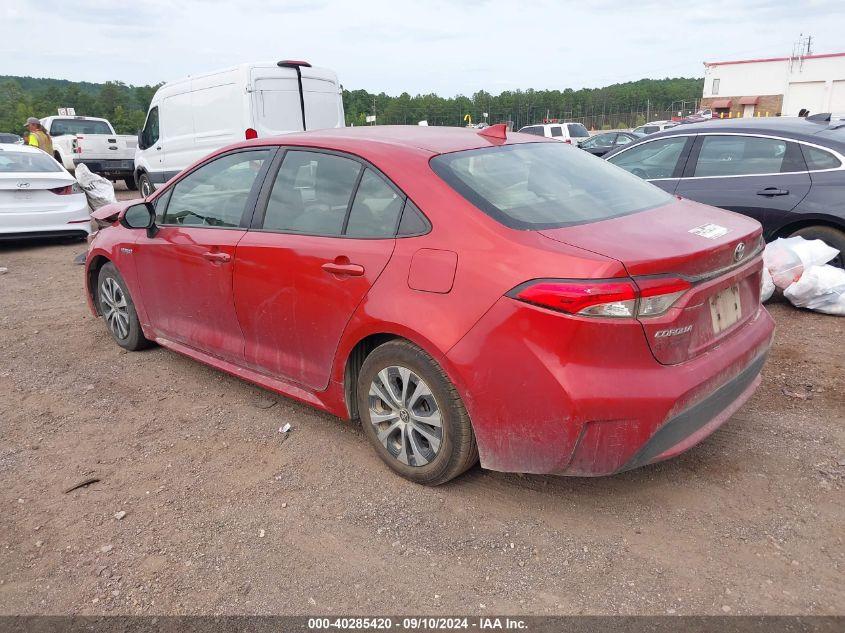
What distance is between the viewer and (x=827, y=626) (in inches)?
86.3

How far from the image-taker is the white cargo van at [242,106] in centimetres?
1012

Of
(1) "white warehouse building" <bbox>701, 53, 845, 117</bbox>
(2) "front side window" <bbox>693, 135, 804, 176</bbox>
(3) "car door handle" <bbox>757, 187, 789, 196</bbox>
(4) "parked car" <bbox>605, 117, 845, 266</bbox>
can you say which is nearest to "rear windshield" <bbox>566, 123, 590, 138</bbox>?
(4) "parked car" <bbox>605, 117, 845, 266</bbox>

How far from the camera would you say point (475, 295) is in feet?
8.66

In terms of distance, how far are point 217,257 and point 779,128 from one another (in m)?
5.15

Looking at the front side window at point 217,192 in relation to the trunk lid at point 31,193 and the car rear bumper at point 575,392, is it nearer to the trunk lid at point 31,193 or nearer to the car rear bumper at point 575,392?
the car rear bumper at point 575,392

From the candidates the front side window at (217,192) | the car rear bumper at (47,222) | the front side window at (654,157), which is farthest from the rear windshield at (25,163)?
the front side window at (654,157)

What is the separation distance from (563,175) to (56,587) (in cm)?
291

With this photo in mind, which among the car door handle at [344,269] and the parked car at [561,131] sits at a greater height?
the car door handle at [344,269]

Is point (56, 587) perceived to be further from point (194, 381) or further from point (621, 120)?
point (621, 120)

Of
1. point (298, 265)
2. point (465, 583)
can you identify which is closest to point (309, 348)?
point (298, 265)

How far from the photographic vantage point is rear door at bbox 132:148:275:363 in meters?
3.78

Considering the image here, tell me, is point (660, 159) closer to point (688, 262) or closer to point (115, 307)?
point (688, 262)

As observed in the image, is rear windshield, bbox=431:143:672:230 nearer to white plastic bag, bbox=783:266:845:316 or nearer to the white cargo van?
white plastic bag, bbox=783:266:845:316

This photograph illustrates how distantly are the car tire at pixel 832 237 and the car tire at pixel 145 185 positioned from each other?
1212 cm
